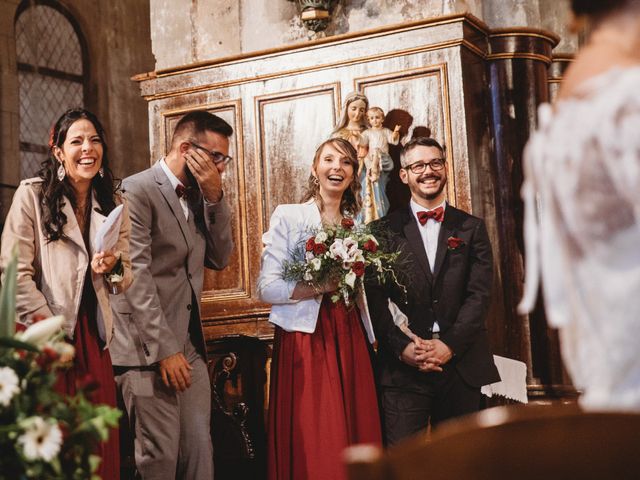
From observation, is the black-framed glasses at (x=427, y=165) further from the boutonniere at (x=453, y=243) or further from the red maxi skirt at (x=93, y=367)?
the red maxi skirt at (x=93, y=367)

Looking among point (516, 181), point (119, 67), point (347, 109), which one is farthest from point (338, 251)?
point (119, 67)

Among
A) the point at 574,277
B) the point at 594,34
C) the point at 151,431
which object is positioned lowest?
the point at 151,431

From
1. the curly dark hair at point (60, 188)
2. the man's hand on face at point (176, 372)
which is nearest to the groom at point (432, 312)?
the man's hand on face at point (176, 372)

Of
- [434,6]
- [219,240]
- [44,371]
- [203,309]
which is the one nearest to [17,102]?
[203,309]

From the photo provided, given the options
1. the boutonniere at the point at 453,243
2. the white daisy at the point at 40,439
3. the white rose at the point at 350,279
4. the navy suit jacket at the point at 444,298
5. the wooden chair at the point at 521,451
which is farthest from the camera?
the boutonniere at the point at 453,243

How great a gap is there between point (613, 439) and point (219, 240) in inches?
162

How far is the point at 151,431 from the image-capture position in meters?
4.78

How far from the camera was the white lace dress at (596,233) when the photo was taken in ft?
5.74

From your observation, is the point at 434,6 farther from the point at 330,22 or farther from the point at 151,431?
the point at 151,431

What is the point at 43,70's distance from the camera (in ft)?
41.0

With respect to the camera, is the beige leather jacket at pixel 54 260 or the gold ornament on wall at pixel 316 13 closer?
the beige leather jacket at pixel 54 260

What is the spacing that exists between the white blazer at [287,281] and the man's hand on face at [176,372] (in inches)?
24.6

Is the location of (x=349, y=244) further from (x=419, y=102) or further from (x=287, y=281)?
(x=419, y=102)

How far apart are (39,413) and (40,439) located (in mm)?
142
